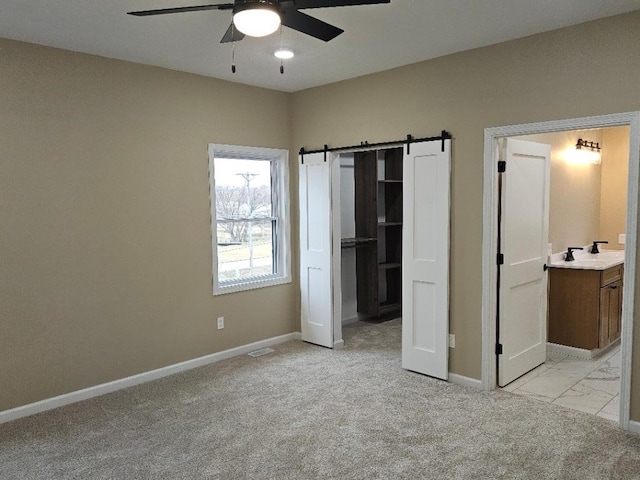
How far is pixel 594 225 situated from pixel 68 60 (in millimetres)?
5556

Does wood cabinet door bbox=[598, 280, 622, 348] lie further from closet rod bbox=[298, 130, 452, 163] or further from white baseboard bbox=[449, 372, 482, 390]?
closet rod bbox=[298, 130, 452, 163]

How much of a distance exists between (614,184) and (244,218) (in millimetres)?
4242

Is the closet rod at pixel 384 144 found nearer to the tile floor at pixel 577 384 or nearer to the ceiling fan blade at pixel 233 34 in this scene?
the ceiling fan blade at pixel 233 34

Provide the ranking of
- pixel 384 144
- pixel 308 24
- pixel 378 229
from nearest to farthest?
pixel 308 24 → pixel 384 144 → pixel 378 229

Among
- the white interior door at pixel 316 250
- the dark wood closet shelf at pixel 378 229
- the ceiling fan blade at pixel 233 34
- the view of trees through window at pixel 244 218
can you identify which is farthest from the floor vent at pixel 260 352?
the ceiling fan blade at pixel 233 34

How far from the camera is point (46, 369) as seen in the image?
3.61 meters

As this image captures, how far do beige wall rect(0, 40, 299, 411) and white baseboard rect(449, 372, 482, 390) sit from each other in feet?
6.89

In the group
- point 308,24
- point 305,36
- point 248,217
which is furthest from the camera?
point 248,217

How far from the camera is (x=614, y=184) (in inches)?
221

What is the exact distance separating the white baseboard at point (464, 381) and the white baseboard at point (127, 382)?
76.8 inches

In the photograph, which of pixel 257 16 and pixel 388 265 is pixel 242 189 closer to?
pixel 388 265

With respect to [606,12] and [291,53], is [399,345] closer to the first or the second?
[291,53]

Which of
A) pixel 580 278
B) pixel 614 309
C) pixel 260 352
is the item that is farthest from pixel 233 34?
pixel 614 309

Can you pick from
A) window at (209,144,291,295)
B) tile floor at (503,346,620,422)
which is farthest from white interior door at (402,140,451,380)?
window at (209,144,291,295)
